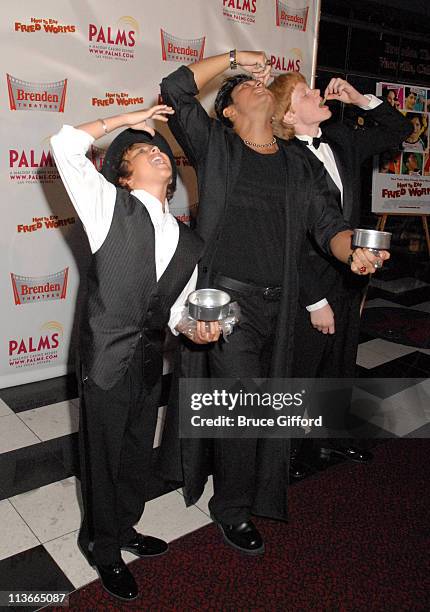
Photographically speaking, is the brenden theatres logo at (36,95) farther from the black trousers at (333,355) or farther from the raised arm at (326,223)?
the black trousers at (333,355)

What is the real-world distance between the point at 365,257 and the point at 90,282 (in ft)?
2.72

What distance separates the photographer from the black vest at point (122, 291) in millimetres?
1600

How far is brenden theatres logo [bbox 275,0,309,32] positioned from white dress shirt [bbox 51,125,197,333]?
3273 mm

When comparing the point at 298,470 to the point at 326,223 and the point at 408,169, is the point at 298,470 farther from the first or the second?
the point at 408,169

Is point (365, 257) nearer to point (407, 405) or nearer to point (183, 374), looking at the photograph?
point (183, 374)

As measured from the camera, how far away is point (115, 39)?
3.51m

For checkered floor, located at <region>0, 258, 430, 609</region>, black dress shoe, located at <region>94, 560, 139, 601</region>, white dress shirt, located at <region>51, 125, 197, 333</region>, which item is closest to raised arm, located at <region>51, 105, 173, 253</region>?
white dress shirt, located at <region>51, 125, 197, 333</region>

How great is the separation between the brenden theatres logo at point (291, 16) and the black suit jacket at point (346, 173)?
6.70 feet

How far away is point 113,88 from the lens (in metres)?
3.57

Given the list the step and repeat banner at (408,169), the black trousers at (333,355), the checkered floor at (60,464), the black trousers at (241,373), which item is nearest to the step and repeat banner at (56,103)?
the checkered floor at (60,464)

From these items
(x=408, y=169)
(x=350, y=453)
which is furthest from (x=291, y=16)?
(x=350, y=453)

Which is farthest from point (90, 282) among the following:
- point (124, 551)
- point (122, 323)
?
point (124, 551)

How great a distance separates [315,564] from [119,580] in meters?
0.71

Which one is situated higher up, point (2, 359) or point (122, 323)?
point (122, 323)
